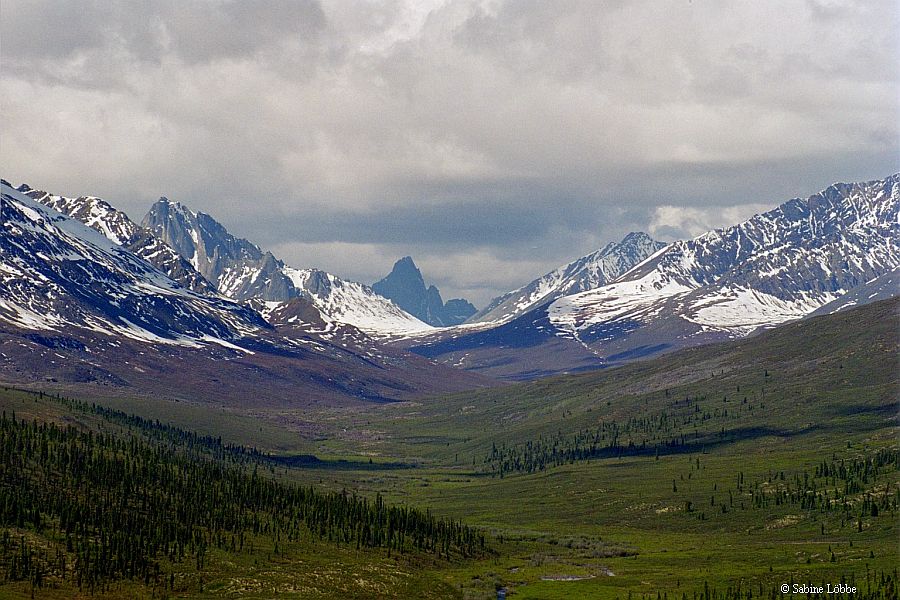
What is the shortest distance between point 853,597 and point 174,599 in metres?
123

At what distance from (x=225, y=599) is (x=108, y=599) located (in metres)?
20.7

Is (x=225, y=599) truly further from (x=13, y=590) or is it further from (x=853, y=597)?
(x=853, y=597)

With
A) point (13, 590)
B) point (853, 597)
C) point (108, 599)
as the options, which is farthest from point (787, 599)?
point (13, 590)

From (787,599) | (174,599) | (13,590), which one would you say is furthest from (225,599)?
(787,599)

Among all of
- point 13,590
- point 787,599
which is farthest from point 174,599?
point 787,599

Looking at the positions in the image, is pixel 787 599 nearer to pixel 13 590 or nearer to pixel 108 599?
pixel 108 599

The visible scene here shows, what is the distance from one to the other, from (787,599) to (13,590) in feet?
455

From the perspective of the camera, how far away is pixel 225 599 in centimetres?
19962

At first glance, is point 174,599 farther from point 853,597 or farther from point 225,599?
point 853,597

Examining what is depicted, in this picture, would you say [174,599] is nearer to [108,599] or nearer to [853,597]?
[108,599]

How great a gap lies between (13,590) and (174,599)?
91.1ft

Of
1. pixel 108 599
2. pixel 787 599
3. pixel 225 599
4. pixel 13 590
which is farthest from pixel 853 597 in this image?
pixel 13 590

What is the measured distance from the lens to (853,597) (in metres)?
195
